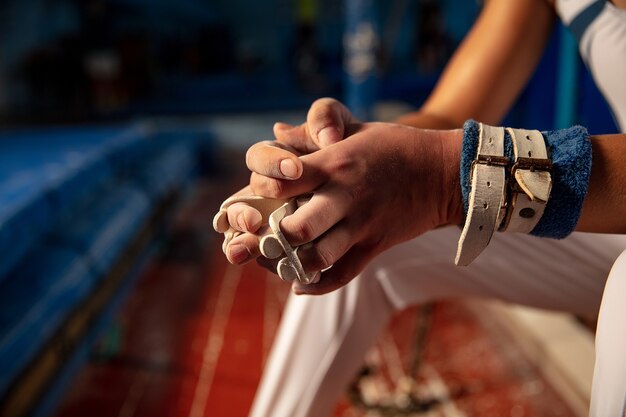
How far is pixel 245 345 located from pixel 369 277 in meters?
0.95

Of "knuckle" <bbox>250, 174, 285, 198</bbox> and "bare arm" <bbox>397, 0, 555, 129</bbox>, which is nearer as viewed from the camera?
"knuckle" <bbox>250, 174, 285, 198</bbox>

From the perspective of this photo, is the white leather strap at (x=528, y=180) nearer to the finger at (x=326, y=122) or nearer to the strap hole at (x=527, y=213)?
the strap hole at (x=527, y=213)

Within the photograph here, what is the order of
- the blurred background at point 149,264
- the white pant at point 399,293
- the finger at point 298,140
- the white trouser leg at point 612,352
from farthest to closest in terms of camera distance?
1. the blurred background at point 149,264
2. the white pant at point 399,293
3. the finger at point 298,140
4. the white trouser leg at point 612,352

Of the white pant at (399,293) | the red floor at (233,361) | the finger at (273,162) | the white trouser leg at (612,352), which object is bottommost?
the red floor at (233,361)

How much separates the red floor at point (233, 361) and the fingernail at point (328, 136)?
0.86 meters

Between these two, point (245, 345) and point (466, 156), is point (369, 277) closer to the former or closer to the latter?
point (466, 156)

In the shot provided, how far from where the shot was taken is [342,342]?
0.78 m

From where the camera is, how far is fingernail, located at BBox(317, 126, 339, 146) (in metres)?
0.50

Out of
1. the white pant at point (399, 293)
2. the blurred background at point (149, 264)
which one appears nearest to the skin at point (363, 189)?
the white pant at point (399, 293)

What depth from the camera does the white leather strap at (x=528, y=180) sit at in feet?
1.49

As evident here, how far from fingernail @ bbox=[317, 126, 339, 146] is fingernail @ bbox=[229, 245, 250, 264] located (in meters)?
0.12

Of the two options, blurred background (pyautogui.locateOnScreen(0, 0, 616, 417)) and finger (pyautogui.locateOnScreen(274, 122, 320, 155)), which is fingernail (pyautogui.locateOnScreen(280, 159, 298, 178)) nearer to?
finger (pyautogui.locateOnScreen(274, 122, 320, 155))

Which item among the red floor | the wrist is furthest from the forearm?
the red floor

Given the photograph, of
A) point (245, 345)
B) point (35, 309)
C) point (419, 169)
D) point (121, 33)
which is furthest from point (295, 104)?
point (419, 169)
